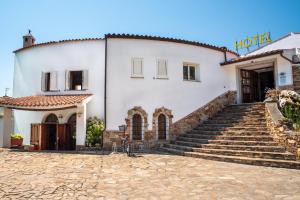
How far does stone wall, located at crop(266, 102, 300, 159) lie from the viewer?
9.67 meters

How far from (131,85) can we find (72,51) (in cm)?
455

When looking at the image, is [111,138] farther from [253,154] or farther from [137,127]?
[253,154]

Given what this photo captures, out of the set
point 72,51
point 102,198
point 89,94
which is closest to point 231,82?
point 89,94

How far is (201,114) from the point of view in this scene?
16828mm

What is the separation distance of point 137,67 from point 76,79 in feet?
15.0

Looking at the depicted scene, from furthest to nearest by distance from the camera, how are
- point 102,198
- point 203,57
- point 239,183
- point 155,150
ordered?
point 203,57 < point 155,150 < point 239,183 < point 102,198

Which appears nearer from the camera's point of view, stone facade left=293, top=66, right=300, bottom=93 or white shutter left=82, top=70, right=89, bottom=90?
stone facade left=293, top=66, right=300, bottom=93

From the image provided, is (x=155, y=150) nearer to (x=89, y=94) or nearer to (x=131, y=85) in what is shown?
(x=131, y=85)

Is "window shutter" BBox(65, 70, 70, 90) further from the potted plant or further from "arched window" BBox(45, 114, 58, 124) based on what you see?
the potted plant

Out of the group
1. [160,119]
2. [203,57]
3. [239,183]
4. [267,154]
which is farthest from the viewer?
[203,57]

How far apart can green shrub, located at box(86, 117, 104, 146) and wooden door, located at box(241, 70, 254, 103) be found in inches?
414

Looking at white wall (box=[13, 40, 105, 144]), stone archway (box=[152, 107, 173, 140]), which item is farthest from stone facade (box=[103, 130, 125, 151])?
stone archway (box=[152, 107, 173, 140])

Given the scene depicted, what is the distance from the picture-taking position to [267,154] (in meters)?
10.2

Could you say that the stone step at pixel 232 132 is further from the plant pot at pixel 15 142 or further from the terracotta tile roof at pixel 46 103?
the plant pot at pixel 15 142
